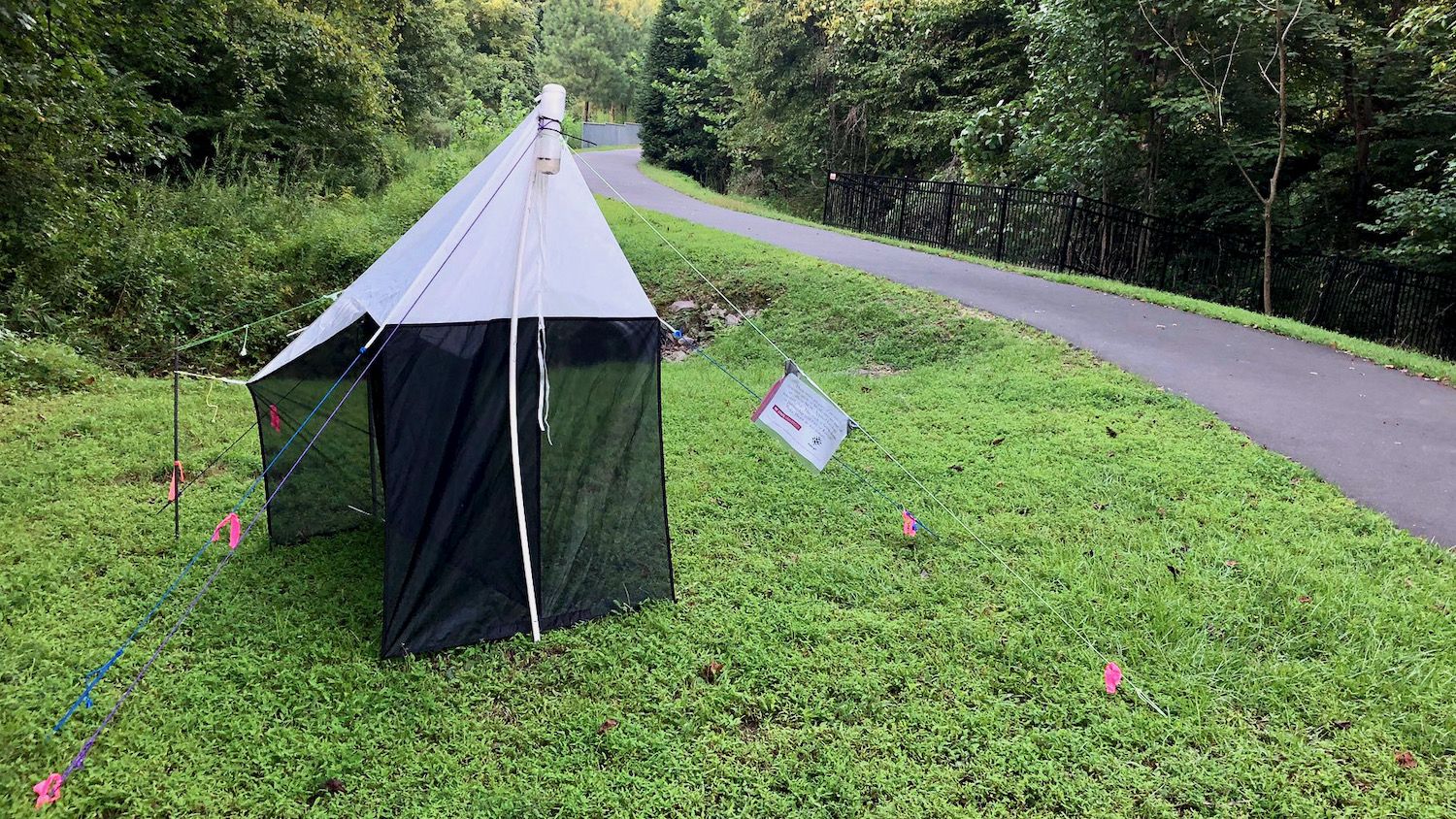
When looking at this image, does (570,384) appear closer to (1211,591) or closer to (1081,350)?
(1211,591)

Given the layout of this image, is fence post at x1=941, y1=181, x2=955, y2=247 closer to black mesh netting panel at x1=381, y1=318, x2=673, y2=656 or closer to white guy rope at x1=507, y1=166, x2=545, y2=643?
black mesh netting panel at x1=381, y1=318, x2=673, y2=656

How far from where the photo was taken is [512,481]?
3588mm

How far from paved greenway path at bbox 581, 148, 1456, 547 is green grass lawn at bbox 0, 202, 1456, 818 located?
52 cm

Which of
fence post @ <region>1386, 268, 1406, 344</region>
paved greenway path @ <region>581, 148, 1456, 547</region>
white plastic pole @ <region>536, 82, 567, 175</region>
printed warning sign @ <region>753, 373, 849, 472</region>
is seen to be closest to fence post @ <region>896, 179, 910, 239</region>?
paved greenway path @ <region>581, 148, 1456, 547</region>

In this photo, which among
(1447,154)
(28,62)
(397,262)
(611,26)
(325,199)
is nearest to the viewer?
(397,262)

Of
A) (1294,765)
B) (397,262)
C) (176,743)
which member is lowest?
(176,743)

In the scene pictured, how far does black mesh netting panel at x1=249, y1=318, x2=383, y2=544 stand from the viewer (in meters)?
4.24

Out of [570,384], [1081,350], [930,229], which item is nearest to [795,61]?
[930,229]

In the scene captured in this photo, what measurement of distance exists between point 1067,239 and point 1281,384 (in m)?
7.28

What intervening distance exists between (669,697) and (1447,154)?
603 inches

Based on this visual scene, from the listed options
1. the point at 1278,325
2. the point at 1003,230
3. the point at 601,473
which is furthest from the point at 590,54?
the point at 601,473

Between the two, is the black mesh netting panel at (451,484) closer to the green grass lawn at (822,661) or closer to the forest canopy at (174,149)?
the green grass lawn at (822,661)

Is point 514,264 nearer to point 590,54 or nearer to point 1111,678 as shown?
point 1111,678

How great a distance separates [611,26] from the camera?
55.7 meters
